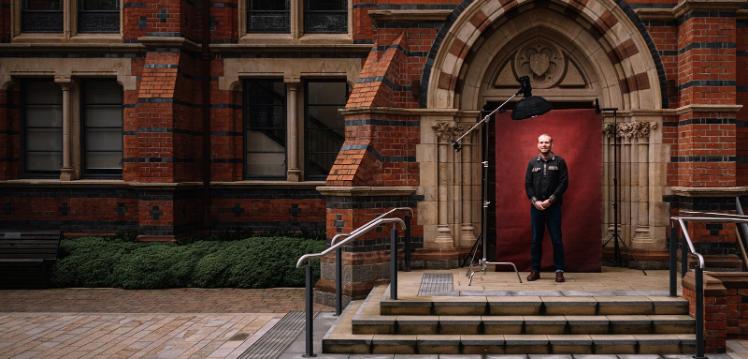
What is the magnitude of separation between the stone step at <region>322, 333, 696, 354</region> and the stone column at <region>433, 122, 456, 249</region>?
10.7 ft

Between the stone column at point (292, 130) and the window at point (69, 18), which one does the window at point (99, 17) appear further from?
the stone column at point (292, 130)

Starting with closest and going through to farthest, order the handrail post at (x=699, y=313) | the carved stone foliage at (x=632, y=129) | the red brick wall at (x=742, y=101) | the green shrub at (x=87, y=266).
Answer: the handrail post at (x=699, y=313), the carved stone foliage at (x=632, y=129), the red brick wall at (x=742, y=101), the green shrub at (x=87, y=266)

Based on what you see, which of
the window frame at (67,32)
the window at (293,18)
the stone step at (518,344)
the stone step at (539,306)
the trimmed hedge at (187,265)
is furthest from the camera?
the window at (293,18)

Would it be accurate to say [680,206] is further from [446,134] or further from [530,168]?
[446,134]

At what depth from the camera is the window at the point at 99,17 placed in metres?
14.9

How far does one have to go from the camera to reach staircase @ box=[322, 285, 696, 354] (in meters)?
7.65

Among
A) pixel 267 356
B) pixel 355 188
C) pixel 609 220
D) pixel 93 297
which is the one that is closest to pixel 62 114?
pixel 93 297

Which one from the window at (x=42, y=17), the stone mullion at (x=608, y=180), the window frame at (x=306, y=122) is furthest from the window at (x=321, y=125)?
the stone mullion at (x=608, y=180)

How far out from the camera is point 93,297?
1178cm

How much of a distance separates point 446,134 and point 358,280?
2.65m

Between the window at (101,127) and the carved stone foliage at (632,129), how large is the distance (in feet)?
33.0

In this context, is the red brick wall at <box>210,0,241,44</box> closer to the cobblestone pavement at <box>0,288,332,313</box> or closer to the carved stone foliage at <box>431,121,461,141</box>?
the cobblestone pavement at <box>0,288,332,313</box>

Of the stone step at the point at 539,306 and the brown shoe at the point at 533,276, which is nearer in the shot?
the stone step at the point at 539,306

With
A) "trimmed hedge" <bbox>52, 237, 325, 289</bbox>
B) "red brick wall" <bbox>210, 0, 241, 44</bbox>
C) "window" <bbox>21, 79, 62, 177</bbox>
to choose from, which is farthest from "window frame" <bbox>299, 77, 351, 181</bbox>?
"window" <bbox>21, 79, 62, 177</bbox>
